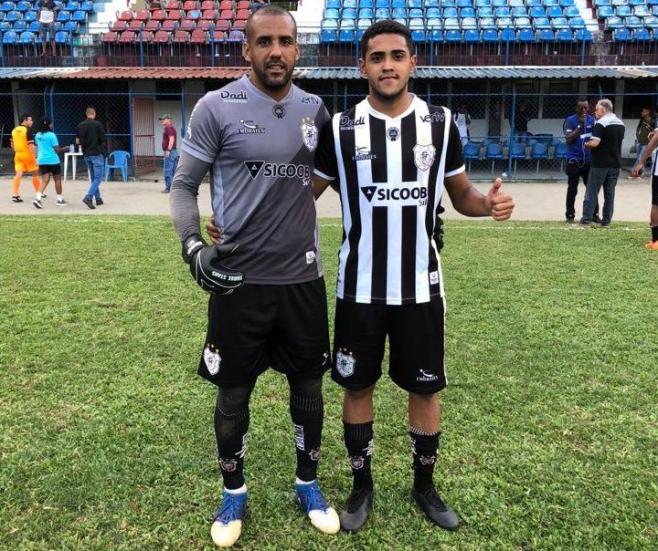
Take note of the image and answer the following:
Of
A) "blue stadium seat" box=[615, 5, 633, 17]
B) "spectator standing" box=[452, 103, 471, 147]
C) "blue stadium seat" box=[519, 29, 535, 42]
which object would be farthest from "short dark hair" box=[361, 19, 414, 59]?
"blue stadium seat" box=[615, 5, 633, 17]

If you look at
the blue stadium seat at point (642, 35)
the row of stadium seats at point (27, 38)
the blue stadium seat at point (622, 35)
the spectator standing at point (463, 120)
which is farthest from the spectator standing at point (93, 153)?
the blue stadium seat at point (642, 35)

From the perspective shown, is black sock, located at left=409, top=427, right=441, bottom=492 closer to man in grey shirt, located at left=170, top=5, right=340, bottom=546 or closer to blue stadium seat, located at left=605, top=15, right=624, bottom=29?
man in grey shirt, located at left=170, top=5, right=340, bottom=546

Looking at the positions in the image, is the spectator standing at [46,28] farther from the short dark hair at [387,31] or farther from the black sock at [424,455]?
the black sock at [424,455]

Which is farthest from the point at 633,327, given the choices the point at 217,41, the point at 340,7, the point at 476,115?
the point at 340,7

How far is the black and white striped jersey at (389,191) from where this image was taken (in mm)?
2430

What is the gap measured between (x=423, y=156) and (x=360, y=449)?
123cm

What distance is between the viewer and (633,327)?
496 centimetres

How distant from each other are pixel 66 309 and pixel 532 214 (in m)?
8.60

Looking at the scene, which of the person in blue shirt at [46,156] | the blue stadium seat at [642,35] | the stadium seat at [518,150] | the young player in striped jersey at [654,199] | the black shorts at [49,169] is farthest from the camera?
the blue stadium seat at [642,35]

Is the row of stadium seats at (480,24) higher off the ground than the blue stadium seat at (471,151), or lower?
higher

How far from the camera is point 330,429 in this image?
132 inches

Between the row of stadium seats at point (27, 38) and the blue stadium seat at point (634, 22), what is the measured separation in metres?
18.2

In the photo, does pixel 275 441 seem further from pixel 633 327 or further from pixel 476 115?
pixel 476 115

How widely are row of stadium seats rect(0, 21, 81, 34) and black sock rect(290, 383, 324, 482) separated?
2227cm
